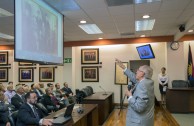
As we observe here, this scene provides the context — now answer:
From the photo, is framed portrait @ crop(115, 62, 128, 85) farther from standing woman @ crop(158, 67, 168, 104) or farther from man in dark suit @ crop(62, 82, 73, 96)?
man in dark suit @ crop(62, 82, 73, 96)

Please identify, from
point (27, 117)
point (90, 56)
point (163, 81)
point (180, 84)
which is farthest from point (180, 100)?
point (27, 117)

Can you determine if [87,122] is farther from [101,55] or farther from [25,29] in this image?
[101,55]

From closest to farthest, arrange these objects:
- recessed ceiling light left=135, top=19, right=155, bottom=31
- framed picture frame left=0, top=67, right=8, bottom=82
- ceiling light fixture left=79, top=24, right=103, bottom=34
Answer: recessed ceiling light left=135, top=19, right=155, bottom=31, ceiling light fixture left=79, top=24, right=103, bottom=34, framed picture frame left=0, top=67, right=8, bottom=82

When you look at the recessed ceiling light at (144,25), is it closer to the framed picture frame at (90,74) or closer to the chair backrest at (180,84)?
the chair backrest at (180,84)

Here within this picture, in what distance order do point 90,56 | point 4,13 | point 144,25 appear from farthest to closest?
point 90,56 < point 144,25 < point 4,13

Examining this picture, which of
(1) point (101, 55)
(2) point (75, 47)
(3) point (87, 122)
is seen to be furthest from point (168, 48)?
(3) point (87, 122)

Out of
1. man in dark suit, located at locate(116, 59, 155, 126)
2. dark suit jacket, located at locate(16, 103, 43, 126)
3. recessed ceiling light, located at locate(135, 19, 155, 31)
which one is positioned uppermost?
recessed ceiling light, located at locate(135, 19, 155, 31)

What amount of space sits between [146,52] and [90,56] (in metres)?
2.62

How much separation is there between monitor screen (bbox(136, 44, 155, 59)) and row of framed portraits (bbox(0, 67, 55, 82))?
4.13 metres

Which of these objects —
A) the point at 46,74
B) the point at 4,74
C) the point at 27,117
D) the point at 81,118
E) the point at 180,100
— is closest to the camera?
the point at 27,117

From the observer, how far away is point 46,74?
30.7 ft

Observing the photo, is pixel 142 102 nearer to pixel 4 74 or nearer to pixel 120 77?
pixel 120 77

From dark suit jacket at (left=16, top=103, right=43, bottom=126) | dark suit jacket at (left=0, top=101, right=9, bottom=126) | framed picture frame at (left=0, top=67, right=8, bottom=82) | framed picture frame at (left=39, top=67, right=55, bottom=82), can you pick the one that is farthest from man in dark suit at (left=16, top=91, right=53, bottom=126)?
framed picture frame at (left=0, top=67, right=8, bottom=82)

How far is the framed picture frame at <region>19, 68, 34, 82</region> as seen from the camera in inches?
375
